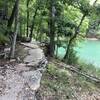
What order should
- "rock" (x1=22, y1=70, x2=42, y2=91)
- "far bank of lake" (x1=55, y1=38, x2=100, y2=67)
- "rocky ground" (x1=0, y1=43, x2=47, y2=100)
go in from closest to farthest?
"rocky ground" (x1=0, y1=43, x2=47, y2=100)
"rock" (x1=22, y1=70, x2=42, y2=91)
"far bank of lake" (x1=55, y1=38, x2=100, y2=67)

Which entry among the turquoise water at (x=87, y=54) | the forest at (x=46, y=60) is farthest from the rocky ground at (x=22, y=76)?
the turquoise water at (x=87, y=54)

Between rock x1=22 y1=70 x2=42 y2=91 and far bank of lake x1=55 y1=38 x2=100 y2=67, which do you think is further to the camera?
far bank of lake x1=55 y1=38 x2=100 y2=67

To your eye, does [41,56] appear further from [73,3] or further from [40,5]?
[40,5]

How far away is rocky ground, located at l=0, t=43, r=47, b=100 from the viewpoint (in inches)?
202

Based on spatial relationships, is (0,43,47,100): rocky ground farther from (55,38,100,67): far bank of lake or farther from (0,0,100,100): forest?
(55,38,100,67): far bank of lake

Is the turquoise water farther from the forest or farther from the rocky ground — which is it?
the rocky ground

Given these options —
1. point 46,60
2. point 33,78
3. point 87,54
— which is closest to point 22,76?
point 33,78

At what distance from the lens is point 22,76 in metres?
6.06

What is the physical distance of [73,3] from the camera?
9.66m

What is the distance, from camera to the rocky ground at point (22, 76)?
512 centimetres

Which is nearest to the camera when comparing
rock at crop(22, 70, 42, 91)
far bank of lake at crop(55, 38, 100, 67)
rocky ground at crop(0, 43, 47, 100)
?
rocky ground at crop(0, 43, 47, 100)

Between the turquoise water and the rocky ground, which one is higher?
the rocky ground

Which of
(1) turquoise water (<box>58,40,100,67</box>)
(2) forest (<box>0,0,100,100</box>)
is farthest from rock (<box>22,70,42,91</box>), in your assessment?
(1) turquoise water (<box>58,40,100,67</box>)

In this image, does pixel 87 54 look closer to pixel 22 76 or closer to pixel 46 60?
pixel 46 60
